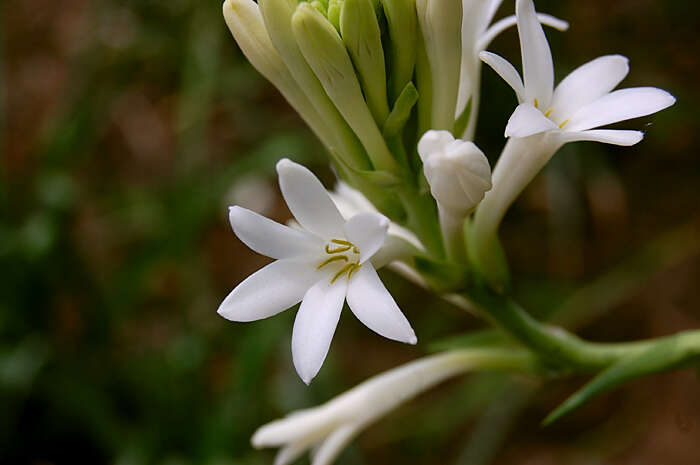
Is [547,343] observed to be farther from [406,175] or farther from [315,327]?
[315,327]

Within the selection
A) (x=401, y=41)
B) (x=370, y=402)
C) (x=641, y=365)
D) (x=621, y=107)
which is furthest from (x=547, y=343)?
Answer: (x=401, y=41)

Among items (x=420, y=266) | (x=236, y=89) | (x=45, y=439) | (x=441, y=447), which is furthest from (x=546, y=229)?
(x=45, y=439)

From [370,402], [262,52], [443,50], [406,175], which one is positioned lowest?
[370,402]

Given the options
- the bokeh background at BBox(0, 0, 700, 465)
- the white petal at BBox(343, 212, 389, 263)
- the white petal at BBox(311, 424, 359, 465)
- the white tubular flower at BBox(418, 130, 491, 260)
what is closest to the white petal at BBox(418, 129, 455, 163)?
the white tubular flower at BBox(418, 130, 491, 260)

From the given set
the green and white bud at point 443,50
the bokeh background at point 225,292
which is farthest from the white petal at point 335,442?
the bokeh background at point 225,292

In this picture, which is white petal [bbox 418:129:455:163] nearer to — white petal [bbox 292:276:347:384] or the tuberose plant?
the tuberose plant

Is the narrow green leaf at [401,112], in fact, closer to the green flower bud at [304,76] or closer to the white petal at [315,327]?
the green flower bud at [304,76]

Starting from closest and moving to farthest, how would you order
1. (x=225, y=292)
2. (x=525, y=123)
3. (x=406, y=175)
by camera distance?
(x=525, y=123) → (x=406, y=175) → (x=225, y=292)

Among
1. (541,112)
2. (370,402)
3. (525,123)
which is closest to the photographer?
(525,123)
